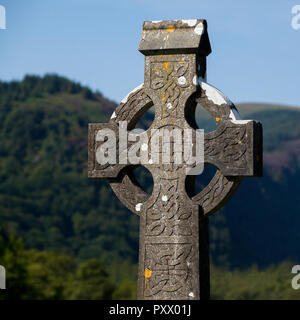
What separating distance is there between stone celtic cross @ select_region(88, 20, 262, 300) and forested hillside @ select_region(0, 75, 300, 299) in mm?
47889

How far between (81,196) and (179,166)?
6898 cm

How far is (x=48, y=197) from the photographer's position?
7825 centimetres

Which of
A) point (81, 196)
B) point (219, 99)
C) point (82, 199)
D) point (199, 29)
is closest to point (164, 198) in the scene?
point (219, 99)

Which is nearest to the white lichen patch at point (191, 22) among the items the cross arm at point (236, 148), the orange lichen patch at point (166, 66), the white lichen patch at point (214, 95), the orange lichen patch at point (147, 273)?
the orange lichen patch at point (166, 66)

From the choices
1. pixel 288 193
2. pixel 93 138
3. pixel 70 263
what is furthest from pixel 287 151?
pixel 93 138

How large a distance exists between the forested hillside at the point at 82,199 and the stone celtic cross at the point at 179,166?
47.9 meters

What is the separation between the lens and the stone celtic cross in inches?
340

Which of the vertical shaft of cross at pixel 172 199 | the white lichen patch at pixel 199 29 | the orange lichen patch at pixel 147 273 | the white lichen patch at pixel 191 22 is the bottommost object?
the orange lichen patch at pixel 147 273

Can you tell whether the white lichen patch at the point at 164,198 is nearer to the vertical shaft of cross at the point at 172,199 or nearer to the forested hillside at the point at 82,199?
the vertical shaft of cross at the point at 172,199

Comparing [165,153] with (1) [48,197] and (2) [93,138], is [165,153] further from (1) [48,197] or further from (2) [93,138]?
(1) [48,197]

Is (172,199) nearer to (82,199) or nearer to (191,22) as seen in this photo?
(191,22)

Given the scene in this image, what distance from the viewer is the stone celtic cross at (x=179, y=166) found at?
8.62m
